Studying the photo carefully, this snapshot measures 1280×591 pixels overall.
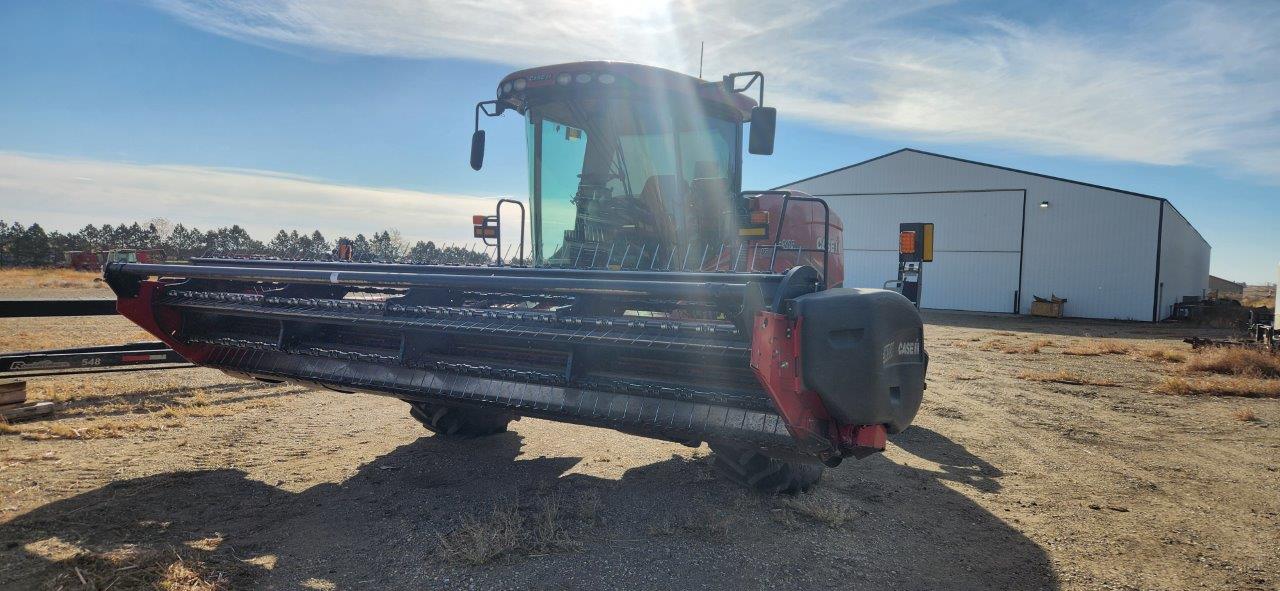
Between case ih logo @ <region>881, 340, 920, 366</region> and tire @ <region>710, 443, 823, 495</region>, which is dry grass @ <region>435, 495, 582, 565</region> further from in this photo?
case ih logo @ <region>881, 340, 920, 366</region>

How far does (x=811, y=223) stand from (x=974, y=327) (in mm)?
17665

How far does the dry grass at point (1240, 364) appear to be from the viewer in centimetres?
1027

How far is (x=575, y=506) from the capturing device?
3.89m

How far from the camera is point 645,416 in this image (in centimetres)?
323

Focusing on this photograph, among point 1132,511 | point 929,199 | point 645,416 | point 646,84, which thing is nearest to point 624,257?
point 646,84

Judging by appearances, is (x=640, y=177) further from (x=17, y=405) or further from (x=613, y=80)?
(x=17, y=405)

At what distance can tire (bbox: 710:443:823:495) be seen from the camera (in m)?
3.86

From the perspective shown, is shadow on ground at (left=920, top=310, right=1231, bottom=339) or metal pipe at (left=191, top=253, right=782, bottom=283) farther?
shadow on ground at (left=920, top=310, right=1231, bottom=339)

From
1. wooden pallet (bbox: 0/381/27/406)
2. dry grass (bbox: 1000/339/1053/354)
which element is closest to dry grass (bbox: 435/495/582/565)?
wooden pallet (bbox: 0/381/27/406)

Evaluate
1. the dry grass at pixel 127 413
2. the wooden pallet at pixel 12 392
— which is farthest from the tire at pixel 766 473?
the wooden pallet at pixel 12 392

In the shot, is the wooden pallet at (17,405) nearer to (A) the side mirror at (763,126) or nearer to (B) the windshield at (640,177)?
(B) the windshield at (640,177)

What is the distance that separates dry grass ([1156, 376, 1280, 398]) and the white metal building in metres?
16.3

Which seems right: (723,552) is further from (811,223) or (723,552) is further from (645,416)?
(811,223)

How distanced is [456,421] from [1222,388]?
9.24 m
